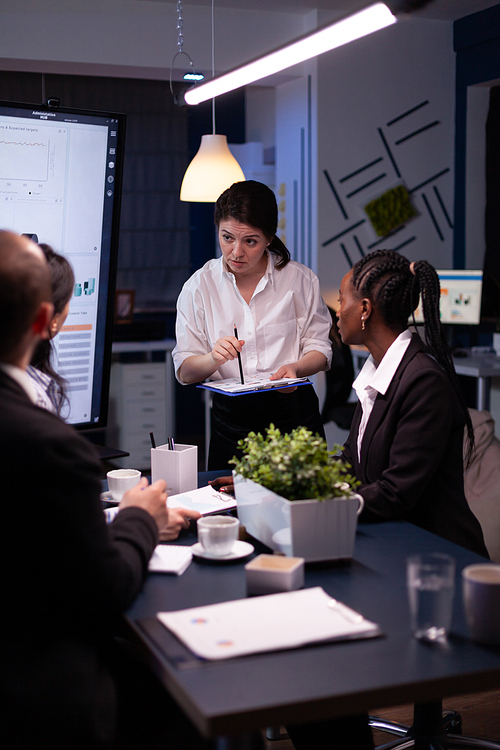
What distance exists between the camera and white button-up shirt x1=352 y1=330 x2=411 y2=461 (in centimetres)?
185

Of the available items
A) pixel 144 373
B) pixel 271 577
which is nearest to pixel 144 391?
pixel 144 373

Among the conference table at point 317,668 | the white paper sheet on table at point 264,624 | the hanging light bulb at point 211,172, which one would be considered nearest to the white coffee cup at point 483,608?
the conference table at point 317,668

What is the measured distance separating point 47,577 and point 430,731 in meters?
1.22

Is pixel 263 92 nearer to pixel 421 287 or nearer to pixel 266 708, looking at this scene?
pixel 421 287

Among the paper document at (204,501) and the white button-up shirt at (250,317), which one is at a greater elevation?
the white button-up shirt at (250,317)

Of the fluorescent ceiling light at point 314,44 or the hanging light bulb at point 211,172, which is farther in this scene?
the hanging light bulb at point 211,172

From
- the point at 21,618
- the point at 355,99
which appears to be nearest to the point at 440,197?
the point at 355,99

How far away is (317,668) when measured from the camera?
1.02 metres

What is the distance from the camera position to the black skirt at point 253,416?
2650 mm

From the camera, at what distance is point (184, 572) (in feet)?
4.60

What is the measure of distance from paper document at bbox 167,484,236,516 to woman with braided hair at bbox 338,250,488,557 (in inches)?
13.0

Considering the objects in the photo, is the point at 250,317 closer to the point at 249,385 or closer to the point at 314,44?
the point at 249,385

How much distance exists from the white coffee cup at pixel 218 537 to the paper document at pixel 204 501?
258 mm

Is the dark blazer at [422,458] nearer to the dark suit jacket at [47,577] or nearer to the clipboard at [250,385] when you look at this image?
the clipboard at [250,385]
